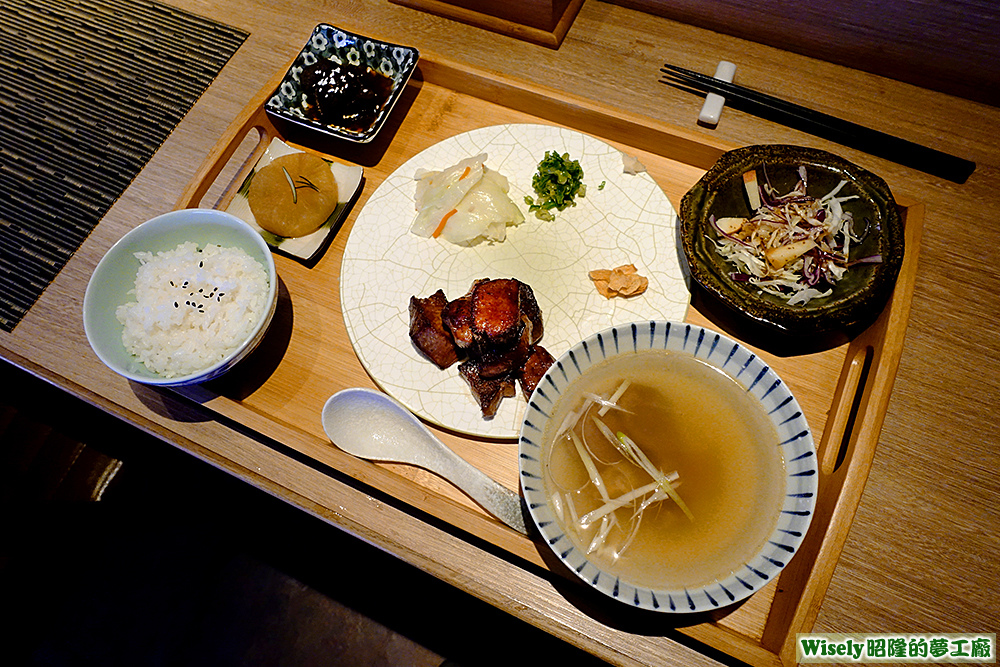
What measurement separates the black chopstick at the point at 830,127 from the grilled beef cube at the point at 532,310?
44.1 inches

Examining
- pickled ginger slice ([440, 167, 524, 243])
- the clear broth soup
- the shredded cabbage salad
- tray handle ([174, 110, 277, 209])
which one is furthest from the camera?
tray handle ([174, 110, 277, 209])

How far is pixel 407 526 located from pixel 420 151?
1.41m

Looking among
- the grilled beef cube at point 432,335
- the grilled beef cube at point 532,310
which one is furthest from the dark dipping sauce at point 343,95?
the grilled beef cube at point 532,310

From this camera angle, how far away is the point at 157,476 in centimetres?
267

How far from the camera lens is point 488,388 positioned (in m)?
1.73

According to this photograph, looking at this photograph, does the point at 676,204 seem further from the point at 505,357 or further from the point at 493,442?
the point at 493,442

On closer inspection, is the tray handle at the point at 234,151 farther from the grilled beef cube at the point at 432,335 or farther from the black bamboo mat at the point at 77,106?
the grilled beef cube at the point at 432,335

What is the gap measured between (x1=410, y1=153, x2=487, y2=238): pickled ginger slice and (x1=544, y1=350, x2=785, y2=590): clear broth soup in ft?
2.67

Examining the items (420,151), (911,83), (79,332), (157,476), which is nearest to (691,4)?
(911,83)

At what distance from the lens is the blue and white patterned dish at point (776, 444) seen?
4.37ft

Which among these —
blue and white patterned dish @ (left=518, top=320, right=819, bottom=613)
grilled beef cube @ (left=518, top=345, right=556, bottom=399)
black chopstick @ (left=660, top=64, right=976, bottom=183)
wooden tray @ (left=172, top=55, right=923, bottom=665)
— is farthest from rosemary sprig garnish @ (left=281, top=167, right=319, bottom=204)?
black chopstick @ (left=660, top=64, right=976, bottom=183)

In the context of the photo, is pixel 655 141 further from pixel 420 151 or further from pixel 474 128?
pixel 420 151

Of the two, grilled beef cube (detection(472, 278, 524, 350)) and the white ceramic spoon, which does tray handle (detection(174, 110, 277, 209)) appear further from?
grilled beef cube (detection(472, 278, 524, 350))

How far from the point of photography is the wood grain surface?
1525 mm
